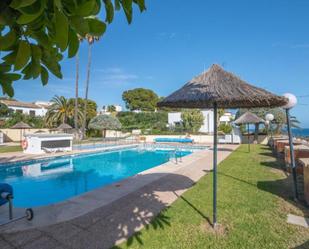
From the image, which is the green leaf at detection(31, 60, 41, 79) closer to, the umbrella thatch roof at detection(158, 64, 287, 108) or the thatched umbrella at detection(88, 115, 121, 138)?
the umbrella thatch roof at detection(158, 64, 287, 108)

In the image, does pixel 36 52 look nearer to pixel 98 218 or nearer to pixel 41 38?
pixel 41 38

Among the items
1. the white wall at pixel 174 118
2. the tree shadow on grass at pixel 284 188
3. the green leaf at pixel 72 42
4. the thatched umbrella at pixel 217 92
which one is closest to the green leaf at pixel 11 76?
the green leaf at pixel 72 42

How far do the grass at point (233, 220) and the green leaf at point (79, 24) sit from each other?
3737 mm

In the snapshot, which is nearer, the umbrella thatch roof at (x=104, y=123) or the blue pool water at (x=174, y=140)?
the blue pool water at (x=174, y=140)

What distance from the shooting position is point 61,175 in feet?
38.6

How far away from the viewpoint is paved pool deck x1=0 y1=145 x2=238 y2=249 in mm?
3838

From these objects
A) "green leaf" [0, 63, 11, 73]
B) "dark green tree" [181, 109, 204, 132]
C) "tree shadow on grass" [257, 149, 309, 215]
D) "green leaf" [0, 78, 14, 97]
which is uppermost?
"dark green tree" [181, 109, 204, 132]

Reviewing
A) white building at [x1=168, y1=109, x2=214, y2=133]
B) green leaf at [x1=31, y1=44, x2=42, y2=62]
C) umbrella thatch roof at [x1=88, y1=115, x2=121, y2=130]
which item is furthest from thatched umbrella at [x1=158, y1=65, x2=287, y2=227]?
white building at [x1=168, y1=109, x2=214, y2=133]

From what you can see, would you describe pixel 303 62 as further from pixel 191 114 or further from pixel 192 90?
pixel 192 90

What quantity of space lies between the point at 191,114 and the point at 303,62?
14.0 m

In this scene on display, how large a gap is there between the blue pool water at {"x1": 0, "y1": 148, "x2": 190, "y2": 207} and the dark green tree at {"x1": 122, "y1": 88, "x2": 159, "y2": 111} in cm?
3778

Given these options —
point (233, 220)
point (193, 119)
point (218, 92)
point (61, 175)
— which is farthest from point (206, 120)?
point (218, 92)

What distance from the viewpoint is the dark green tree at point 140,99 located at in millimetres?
54312

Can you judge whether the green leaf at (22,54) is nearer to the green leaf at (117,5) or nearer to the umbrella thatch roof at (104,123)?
the green leaf at (117,5)
